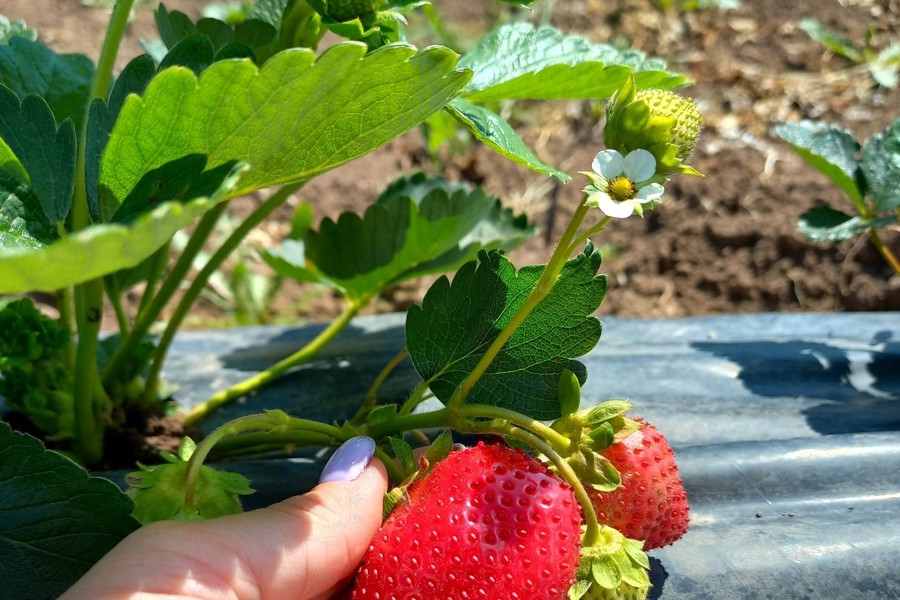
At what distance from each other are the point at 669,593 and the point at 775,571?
4.0 inches

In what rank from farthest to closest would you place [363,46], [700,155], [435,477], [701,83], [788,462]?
[701,83], [700,155], [788,462], [435,477], [363,46]

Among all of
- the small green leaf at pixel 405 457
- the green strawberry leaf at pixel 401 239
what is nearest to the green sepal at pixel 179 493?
the small green leaf at pixel 405 457

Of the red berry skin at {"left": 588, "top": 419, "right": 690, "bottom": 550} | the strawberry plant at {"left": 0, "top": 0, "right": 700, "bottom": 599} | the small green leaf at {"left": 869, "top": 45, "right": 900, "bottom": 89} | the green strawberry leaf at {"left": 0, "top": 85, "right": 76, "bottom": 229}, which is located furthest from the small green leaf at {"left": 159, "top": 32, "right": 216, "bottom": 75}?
the small green leaf at {"left": 869, "top": 45, "right": 900, "bottom": 89}

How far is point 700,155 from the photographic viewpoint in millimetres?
2250

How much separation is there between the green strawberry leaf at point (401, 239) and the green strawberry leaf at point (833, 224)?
399 millimetres

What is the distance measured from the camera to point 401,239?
1.13 m

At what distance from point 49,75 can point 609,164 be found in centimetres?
65

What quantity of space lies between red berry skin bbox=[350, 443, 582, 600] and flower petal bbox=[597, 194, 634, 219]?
219 mm

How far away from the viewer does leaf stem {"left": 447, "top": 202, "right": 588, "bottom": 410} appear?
615 millimetres

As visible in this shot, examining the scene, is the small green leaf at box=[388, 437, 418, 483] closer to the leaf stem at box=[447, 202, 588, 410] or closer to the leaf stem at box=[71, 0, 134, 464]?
the leaf stem at box=[447, 202, 588, 410]

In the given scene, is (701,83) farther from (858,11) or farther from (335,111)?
(335,111)

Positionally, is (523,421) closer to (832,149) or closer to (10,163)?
(10,163)

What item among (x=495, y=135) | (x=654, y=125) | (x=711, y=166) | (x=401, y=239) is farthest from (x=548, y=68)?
(x=711, y=166)

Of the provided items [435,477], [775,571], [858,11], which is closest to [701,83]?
[858,11]
